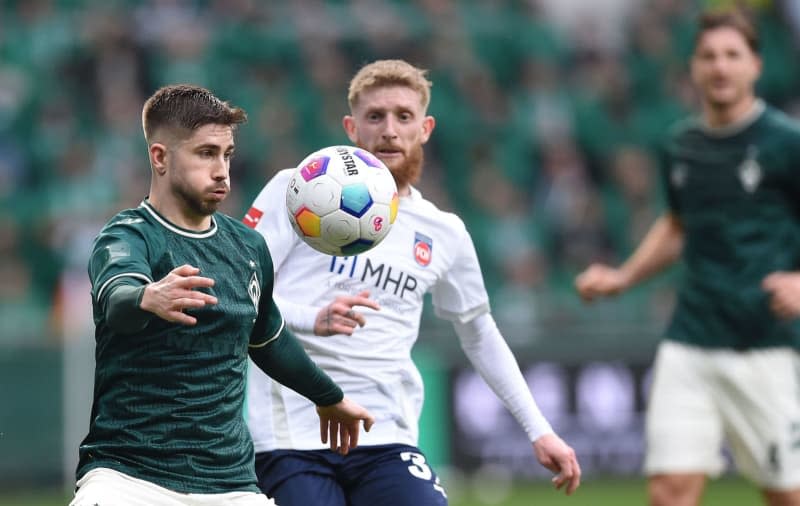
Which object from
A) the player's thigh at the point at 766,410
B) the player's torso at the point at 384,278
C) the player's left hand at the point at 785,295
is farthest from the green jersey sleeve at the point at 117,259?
the player's thigh at the point at 766,410

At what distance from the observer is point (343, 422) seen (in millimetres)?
5090

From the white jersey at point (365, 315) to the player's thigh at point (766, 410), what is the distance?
2028mm

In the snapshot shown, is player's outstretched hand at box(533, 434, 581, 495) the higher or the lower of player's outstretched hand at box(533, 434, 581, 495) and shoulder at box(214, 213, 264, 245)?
the lower

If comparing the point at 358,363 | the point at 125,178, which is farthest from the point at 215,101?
the point at 125,178

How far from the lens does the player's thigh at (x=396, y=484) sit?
535 centimetres

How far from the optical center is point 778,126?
7184 mm

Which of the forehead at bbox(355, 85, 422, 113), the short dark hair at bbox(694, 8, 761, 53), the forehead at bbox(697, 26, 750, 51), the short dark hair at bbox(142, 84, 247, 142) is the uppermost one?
the short dark hair at bbox(694, 8, 761, 53)

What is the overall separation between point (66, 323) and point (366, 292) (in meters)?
7.71

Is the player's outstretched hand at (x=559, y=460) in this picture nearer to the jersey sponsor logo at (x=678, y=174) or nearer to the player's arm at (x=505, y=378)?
the player's arm at (x=505, y=378)

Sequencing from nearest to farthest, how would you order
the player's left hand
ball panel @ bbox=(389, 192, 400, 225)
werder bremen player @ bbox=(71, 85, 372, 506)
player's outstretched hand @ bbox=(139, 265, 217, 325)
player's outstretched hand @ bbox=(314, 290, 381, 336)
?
player's outstretched hand @ bbox=(139, 265, 217, 325) → werder bremen player @ bbox=(71, 85, 372, 506) → player's outstretched hand @ bbox=(314, 290, 381, 336) → ball panel @ bbox=(389, 192, 400, 225) → the player's left hand

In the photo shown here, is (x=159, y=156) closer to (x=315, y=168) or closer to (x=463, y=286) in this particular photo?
(x=315, y=168)

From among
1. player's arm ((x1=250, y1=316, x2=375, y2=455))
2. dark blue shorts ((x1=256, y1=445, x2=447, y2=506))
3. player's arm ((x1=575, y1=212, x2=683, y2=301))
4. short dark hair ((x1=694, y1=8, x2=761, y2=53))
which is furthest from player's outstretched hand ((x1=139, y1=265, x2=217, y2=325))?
short dark hair ((x1=694, y1=8, x2=761, y2=53))

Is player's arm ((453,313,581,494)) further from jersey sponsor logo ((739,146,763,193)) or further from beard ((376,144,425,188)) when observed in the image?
jersey sponsor logo ((739,146,763,193))

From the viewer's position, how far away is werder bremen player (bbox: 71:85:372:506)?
4.50m
